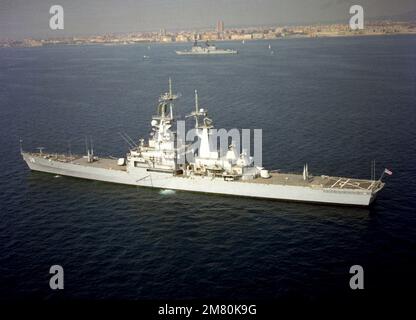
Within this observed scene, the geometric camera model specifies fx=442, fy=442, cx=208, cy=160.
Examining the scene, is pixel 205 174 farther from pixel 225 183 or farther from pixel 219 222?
pixel 219 222

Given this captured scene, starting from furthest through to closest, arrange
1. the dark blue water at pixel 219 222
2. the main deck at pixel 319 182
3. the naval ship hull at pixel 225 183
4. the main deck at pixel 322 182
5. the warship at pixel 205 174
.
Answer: the warship at pixel 205 174 → the main deck at pixel 322 182 → the main deck at pixel 319 182 → the naval ship hull at pixel 225 183 → the dark blue water at pixel 219 222

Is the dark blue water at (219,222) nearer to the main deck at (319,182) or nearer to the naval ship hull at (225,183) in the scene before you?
the naval ship hull at (225,183)

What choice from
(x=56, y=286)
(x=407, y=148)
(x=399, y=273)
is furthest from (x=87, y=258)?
(x=407, y=148)

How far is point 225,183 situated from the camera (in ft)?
193

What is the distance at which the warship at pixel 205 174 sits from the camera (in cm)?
5516

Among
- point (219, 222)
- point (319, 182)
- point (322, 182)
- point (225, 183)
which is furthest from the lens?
point (225, 183)

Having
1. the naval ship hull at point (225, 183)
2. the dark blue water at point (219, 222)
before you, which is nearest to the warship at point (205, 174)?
the naval ship hull at point (225, 183)

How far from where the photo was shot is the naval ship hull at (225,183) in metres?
54.3

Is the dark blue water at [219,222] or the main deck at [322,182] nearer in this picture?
the dark blue water at [219,222]

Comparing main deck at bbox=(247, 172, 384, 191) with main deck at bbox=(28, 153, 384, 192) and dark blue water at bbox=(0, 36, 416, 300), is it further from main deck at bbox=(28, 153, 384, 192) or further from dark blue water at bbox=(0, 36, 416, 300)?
dark blue water at bbox=(0, 36, 416, 300)

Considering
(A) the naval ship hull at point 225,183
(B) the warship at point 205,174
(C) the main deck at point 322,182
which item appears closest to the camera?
(A) the naval ship hull at point 225,183

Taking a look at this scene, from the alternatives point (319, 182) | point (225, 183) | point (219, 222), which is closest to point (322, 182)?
point (319, 182)

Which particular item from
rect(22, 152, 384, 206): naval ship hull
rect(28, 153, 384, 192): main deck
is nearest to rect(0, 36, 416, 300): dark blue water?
rect(22, 152, 384, 206): naval ship hull

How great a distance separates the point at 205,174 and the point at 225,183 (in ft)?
11.8
